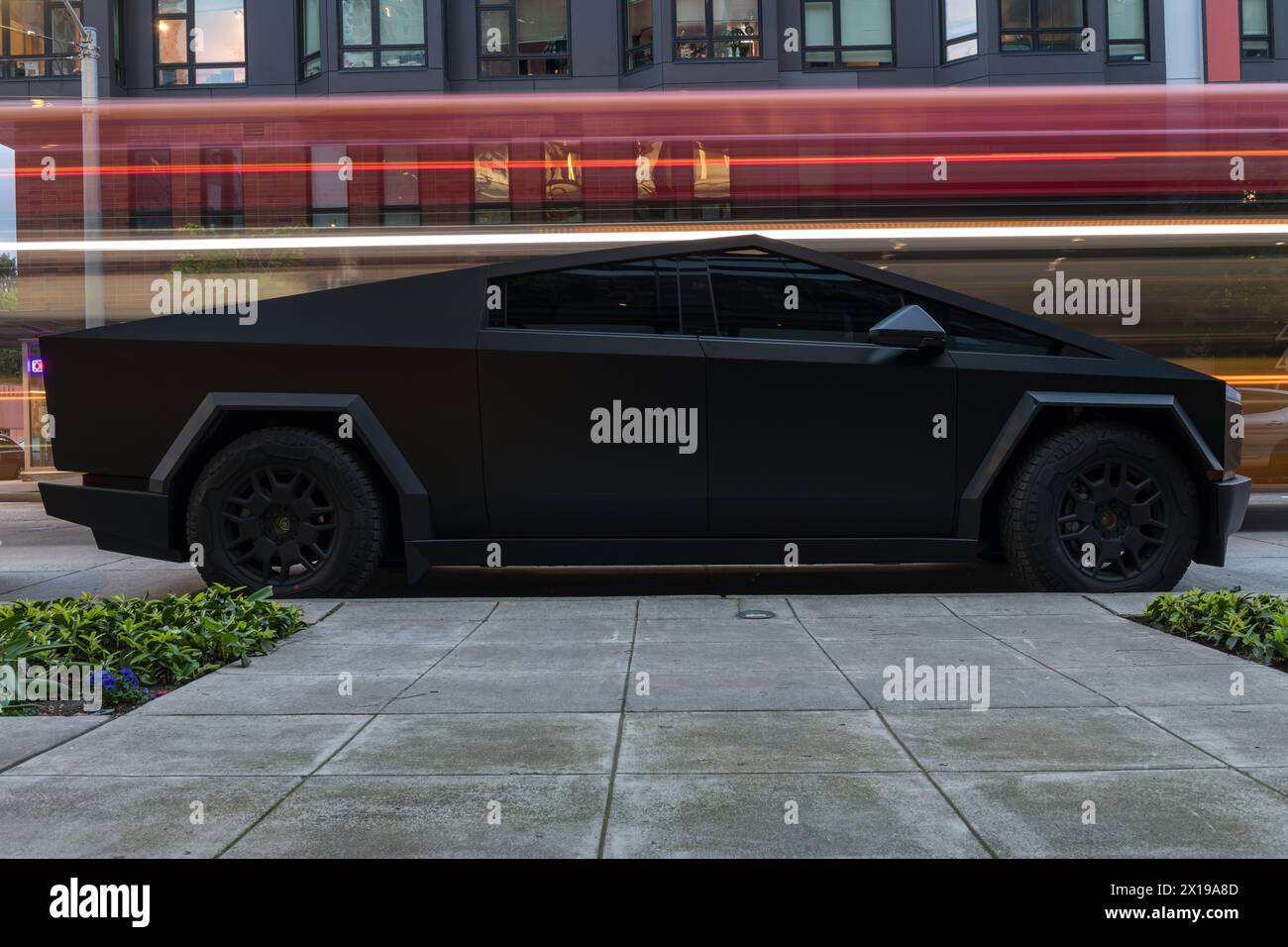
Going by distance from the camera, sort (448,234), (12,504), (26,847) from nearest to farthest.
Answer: (26,847)
(448,234)
(12,504)

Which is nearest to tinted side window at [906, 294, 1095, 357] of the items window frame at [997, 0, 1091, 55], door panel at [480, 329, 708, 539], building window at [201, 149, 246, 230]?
door panel at [480, 329, 708, 539]

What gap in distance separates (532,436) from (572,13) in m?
22.2

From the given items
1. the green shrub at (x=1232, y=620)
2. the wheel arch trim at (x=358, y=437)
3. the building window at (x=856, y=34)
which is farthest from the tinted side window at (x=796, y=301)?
the building window at (x=856, y=34)

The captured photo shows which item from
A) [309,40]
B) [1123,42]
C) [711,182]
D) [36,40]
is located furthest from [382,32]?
[711,182]

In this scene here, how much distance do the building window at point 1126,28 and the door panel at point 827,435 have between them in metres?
22.8

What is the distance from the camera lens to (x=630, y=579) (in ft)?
21.9

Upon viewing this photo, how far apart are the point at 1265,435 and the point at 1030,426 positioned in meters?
3.45

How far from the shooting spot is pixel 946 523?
214 inches

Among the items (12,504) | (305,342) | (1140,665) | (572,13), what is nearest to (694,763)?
(1140,665)

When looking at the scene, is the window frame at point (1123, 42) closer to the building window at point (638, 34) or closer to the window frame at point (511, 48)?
the building window at point (638, 34)

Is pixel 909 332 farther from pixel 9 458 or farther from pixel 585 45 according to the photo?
pixel 585 45

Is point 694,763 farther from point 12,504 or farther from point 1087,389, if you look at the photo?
point 12,504

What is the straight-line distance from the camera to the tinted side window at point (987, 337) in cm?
552

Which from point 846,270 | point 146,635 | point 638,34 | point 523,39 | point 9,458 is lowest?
point 146,635
